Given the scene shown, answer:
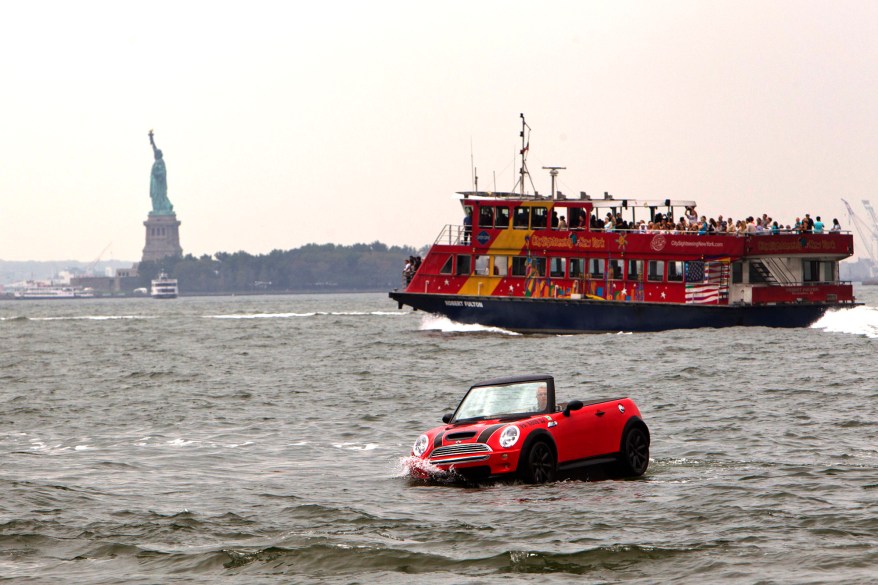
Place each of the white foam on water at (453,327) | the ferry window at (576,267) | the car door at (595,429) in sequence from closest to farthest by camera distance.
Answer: the car door at (595,429) < the ferry window at (576,267) < the white foam on water at (453,327)

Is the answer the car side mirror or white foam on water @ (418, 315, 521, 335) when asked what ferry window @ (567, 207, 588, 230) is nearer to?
white foam on water @ (418, 315, 521, 335)

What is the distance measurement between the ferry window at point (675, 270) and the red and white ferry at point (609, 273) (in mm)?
→ 41

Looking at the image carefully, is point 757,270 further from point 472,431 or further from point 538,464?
point 472,431

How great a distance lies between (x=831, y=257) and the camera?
5366 cm

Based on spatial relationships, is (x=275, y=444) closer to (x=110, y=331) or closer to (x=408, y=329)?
(x=408, y=329)

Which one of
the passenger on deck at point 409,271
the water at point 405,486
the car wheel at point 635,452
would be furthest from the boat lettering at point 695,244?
the car wheel at point 635,452

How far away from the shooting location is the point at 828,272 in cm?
5434

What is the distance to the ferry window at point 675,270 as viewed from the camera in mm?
53250

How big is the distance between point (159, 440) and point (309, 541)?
10999 mm

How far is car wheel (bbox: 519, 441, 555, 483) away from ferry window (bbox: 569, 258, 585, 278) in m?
37.8

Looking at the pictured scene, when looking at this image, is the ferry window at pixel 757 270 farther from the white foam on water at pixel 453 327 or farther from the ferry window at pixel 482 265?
the ferry window at pixel 482 265

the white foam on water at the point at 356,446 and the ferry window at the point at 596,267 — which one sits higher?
the ferry window at the point at 596,267

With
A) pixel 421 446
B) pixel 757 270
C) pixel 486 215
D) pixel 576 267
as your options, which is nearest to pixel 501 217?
pixel 486 215

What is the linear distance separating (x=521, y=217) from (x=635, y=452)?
38.3 meters
